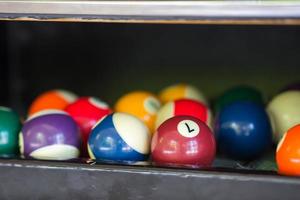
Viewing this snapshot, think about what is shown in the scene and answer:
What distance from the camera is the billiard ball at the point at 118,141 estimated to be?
52.1 inches

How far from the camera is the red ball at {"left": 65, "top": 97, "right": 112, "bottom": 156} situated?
1.51 meters

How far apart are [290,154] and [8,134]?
30.1 inches

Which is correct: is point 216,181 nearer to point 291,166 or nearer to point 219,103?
point 291,166

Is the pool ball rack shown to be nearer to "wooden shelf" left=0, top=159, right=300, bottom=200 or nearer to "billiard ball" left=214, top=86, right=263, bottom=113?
"wooden shelf" left=0, top=159, right=300, bottom=200

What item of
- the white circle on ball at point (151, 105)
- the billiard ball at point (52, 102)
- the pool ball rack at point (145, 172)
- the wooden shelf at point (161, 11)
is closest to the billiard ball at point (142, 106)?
the white circle on ball at point (151, 105)

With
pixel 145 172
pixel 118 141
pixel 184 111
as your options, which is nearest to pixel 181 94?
pixel 184 111

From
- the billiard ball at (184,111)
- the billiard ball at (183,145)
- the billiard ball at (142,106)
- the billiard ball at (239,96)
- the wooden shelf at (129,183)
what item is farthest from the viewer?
the billiard ball at (239,96)

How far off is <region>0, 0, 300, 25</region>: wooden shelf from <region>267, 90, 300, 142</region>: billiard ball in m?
0.40

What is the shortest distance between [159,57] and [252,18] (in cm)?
88

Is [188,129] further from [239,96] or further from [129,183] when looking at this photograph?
[239,96]

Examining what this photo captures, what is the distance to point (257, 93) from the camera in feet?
5.74

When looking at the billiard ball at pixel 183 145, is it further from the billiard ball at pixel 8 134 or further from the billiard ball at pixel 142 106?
the billiard ball at pixel 8 134

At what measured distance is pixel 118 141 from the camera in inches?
52.1

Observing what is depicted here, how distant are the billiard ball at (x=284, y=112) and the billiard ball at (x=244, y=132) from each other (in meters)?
0.08
